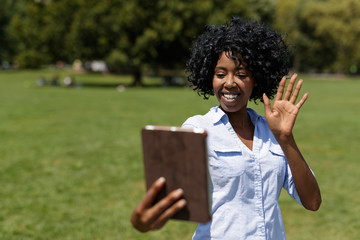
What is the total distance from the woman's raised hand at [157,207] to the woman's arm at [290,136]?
2.71ft

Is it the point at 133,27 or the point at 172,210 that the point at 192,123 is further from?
the point at 133,27

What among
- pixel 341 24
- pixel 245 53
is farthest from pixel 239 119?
pixel 341 24

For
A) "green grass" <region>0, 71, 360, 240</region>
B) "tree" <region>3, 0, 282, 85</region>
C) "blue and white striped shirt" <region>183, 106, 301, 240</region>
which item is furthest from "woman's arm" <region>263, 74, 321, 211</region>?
"tree" <region>3, 0, 282, 85</region>

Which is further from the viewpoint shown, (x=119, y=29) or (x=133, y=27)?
(x=119, y=29)

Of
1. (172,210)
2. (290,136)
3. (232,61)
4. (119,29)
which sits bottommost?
(172,210)

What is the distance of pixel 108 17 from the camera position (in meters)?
42.2

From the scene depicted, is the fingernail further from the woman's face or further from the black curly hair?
the black curly hair

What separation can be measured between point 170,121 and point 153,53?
25.8 meters

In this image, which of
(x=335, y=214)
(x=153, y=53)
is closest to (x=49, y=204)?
(x=335, y=214)

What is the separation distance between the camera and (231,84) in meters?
2.52

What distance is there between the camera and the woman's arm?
2.34 metres

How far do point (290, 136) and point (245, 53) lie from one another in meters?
0.60

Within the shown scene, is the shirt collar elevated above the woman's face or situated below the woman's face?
below

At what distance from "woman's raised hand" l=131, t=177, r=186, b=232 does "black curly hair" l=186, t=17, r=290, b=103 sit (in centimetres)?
109
